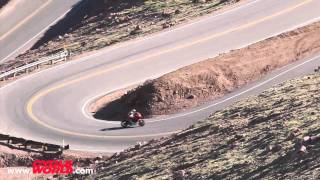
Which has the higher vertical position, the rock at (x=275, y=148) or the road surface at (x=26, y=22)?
the road surface at (x=26, y=22)

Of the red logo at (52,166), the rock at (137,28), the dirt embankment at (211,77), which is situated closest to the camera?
the red logo at (52,166)

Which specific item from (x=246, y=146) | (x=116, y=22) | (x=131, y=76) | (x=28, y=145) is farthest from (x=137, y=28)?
(x=246, y=146)

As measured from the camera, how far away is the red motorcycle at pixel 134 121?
113 ft

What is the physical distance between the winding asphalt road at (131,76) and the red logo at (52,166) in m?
1.82

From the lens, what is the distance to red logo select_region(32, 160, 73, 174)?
101 feet

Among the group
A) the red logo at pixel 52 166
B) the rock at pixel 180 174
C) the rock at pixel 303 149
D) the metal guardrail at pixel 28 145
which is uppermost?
the rock at pixel 303 149

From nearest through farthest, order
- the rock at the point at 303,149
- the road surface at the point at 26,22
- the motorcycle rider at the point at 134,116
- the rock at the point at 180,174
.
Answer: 1. the rock at the point at 303,149
2. the rock at the point at 180,174
3. the motorcycle rider at the point at 134,116
4. the road surface at the point at 26,22

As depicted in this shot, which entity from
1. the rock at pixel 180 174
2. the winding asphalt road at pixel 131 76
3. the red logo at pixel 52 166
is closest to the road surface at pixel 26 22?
the winding asphalt road at pixel 131 76

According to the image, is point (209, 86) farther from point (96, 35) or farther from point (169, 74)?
point (96, 35)

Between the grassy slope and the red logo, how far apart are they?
2817 millimetres

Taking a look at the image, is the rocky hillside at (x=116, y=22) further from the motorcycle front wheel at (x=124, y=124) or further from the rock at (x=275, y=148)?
the rock at (x=275, y=148)

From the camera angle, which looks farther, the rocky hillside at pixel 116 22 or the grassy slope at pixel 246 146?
the rocky hillside at pixel 116 22

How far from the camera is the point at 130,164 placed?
25.9 m

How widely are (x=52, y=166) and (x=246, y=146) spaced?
44.3ft
